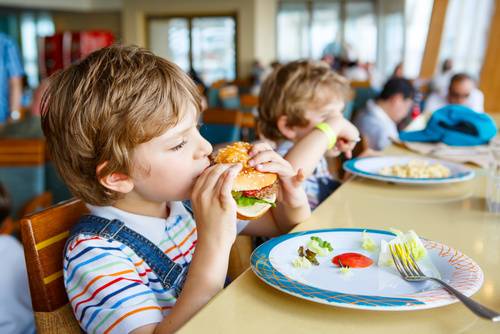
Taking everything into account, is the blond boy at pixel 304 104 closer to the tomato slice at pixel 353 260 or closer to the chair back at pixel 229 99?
the tomato slice at pixel 353 260

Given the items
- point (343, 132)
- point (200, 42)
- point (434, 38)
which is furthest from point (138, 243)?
point (200, 42)

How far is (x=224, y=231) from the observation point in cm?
94

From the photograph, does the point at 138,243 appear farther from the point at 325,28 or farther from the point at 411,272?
the point at 325,28

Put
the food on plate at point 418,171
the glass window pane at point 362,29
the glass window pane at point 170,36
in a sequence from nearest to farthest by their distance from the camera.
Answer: the food on plate at point 418,171 → the glass window pane at point 362,29 → the glass window pane at point 170,36

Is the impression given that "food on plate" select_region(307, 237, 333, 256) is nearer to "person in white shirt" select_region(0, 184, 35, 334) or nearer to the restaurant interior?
the restaurant interior

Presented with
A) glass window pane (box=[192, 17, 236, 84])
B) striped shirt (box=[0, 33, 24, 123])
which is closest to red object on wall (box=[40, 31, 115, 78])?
glass window pane (box=[192, 17, 236, 84])

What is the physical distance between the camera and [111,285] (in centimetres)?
91

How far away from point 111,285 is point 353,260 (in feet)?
1.35

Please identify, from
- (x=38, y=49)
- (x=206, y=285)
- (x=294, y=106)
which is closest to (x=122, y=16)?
(x=38, y=49)

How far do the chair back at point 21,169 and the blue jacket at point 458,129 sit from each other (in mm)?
1726

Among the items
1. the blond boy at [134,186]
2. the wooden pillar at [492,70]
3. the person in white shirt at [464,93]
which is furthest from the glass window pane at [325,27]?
the blond boy at [134,186]

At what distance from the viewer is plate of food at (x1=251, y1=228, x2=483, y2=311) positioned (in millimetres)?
749

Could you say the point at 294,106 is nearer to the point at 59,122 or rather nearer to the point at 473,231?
the point at 473,231

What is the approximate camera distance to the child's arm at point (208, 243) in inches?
34.6
